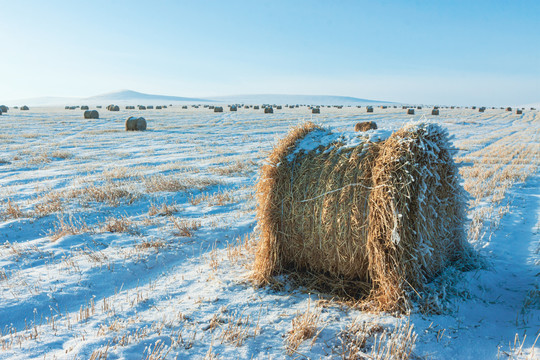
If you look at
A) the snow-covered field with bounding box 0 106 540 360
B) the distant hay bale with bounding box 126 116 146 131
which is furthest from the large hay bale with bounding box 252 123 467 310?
the distant hay bale with bounding box 126 116 146 131

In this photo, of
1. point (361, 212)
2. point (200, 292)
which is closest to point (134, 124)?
point (200, 292)

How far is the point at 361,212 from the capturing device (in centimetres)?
373

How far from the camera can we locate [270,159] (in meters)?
4.42

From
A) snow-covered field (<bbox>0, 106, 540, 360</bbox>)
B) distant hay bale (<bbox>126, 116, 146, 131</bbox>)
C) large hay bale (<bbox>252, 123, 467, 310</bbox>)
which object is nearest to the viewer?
snow-covered field (<bbox>0, 106, 540, 360</bbox>)

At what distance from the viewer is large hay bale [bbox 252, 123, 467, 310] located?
3.58 m

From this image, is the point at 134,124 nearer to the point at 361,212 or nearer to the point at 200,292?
the point at 200,292

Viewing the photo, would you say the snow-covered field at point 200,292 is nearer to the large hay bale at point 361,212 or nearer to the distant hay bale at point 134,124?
the large hay bale at point 361,212

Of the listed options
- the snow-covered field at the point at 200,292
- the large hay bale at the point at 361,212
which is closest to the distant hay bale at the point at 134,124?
the snow-covered field at the point at 200,292

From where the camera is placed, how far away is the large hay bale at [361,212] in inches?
141

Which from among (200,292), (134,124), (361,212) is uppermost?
(134,124)

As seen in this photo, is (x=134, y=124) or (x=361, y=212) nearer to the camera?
(x=361, y=212)

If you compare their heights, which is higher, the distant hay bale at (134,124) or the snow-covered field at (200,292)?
the distant hay bale at (134,124)

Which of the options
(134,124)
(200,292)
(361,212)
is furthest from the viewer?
(134,124)

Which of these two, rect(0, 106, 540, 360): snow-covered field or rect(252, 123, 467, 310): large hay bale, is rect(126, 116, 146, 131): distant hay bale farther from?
rect(252, 123, 467, 310): large hay bale
